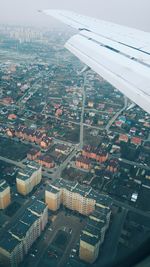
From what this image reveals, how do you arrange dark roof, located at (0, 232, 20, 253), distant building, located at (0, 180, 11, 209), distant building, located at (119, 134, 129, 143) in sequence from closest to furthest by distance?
dark roof, located at (0, 232, 20, 253), distant building, located at (0, 180, 11, 209), distant building, located at (119, 134, 129, 143)

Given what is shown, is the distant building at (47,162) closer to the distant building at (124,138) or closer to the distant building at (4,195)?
the distant building at (4,195)

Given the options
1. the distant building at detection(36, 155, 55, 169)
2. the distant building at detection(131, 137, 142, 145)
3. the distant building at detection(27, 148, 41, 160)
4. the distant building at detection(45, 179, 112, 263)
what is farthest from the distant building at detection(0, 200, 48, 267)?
the distant building at detection(131, 137, 142, 145)

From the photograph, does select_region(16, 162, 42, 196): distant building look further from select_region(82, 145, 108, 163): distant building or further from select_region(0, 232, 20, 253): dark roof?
select_region(82, 145, 108, 163): distant building

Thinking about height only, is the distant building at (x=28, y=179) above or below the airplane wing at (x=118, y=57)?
below

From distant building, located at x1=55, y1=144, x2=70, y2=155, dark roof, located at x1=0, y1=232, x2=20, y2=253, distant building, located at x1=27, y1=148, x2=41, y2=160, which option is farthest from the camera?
distant building, located at x1=55, y1=144, x2=70, y2=155

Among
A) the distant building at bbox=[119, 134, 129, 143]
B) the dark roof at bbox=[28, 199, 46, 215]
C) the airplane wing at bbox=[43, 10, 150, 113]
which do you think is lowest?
the distant building at bbox=[119, 134, 129, 143]

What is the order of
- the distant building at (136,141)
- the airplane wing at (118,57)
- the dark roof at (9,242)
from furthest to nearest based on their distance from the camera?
the distant building at (136,141)
the dark roof at (9,242)
the airplane wing at (118,57)

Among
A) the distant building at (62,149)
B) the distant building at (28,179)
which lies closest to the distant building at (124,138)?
the distant building at (62,149)

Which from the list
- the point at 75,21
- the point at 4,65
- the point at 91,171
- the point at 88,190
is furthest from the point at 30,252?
the point at 4,65
